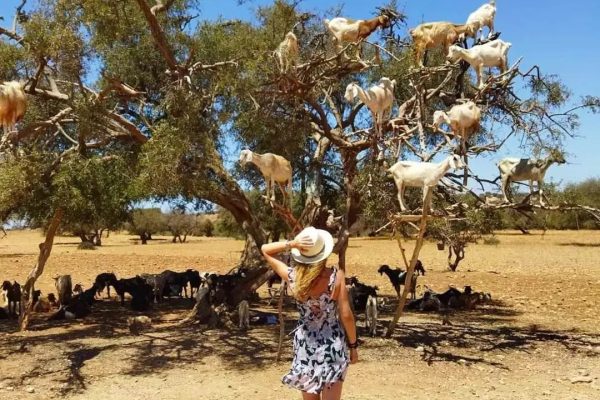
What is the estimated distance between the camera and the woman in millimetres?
4754

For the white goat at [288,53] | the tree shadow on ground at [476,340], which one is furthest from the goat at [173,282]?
the white goat at [288,53]

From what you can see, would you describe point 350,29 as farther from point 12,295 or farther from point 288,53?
point 12,295

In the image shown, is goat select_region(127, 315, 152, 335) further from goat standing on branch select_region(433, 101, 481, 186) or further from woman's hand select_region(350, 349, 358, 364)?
woman's hand select_region(350, 349, 358, 364)

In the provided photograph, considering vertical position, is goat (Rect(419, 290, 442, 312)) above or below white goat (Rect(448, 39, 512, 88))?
below

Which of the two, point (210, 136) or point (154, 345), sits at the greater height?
point (210, 136)

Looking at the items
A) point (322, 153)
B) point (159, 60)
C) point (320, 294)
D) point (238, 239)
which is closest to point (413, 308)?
point (322, 153)

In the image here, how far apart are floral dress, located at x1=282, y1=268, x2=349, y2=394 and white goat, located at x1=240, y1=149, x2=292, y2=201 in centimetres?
389

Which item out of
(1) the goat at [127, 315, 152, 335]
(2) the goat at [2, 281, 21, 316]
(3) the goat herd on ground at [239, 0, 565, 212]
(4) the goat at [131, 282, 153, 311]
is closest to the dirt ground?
(1) the goat at [127, 315, 152, 335]

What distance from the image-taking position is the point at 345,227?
11.0 meters

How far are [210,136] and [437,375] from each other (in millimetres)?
5235

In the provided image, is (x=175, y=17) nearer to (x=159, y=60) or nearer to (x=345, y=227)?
(x=159, y=60)

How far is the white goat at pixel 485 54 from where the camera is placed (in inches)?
335

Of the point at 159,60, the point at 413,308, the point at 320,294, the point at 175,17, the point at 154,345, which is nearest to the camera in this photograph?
the point at 320,294

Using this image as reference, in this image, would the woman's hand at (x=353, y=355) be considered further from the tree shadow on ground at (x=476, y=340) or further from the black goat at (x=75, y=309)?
the black goat at (x=75, y=309)
